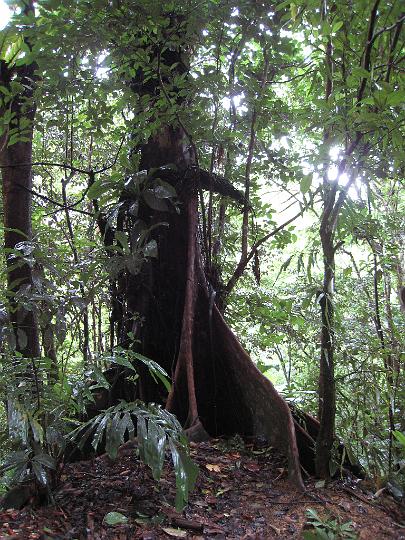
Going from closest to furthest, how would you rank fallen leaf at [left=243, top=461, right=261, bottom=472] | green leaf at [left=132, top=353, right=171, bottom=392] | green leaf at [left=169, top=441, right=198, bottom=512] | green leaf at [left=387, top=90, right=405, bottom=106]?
green leaf at [left=387, top=90, right=405, bottom=106], green leaf at [left=169, top=441, right=198, bottom=512], green leaf at [left=132, top=353, right=171, bottom=392], fallen leaf at [left=243, top=461, right=261, bottom=472]

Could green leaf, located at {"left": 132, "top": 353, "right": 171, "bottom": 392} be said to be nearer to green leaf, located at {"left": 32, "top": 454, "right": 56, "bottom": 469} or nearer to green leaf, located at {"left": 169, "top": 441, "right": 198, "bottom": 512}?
green leaf, located at {"left": 169, "top": 441, "right": 198, "bottom": 512}

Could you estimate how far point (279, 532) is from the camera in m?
2.63

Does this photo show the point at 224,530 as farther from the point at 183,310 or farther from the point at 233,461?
the point at 183,310

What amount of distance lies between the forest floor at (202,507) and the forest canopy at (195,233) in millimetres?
237

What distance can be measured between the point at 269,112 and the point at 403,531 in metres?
3.50

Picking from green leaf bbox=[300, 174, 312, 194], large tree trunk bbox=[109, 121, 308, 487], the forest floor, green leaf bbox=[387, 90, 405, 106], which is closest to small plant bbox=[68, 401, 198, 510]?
the forest floor

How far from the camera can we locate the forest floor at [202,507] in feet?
8.15

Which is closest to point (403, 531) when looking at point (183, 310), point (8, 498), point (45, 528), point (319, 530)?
point (319, 530)

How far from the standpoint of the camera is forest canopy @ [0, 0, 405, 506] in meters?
2.57

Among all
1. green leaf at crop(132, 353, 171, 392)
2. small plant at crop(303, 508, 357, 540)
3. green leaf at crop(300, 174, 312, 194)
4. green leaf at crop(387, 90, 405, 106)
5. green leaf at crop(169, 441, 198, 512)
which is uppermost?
green leaf at crop(387, 90, 405, 106)

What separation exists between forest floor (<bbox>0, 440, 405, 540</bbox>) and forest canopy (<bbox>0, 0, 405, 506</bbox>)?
0.78 ft

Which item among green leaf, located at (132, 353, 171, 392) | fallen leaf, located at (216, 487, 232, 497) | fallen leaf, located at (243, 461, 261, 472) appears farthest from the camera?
fallen leaf, located at (243, 461, 261, 472)

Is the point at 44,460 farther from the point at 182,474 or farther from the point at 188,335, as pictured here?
the point at 188,335

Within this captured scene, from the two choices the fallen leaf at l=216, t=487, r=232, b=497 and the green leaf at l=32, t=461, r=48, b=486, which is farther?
the fallen leaf at l=216, t=487, r=232, b=497
